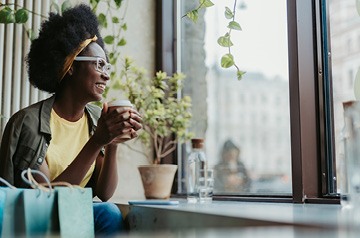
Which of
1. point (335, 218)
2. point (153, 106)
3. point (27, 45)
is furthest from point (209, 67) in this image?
point (335, 218)

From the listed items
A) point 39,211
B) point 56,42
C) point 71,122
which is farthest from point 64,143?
point 39,211

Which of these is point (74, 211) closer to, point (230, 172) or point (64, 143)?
point (64, 143)

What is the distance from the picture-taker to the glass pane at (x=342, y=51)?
1.80 metres

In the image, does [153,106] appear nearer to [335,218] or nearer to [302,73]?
[302,73]

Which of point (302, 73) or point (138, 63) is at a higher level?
point (138, 63)

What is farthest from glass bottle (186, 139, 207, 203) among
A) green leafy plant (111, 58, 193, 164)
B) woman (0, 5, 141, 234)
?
green leafy plant (111, 58, 193, 164)

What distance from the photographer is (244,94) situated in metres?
3.13

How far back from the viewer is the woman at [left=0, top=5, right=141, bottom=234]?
1.83 m

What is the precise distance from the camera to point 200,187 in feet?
6.54

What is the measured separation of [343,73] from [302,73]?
0.15 metres

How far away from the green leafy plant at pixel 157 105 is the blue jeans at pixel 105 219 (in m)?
0.78

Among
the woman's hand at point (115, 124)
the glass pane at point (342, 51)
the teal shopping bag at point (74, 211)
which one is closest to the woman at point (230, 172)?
the glass pane at point (342, 51)

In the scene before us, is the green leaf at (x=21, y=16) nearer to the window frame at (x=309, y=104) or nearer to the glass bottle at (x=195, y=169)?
the glass bottle at (x=195, y=169)

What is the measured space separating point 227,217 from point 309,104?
79cm
